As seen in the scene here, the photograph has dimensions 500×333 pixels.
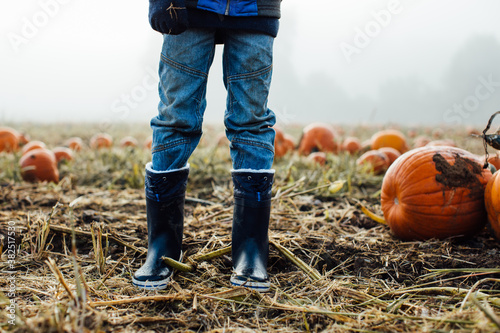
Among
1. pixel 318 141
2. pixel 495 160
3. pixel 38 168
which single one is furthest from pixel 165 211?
pixel 318 141

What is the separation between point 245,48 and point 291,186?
5.28 ft

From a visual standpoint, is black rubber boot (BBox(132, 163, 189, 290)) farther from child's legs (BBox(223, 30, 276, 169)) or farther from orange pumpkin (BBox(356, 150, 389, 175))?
orange pumpkin (BBox(356, 150, 389, 175))

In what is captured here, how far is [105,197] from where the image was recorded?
3.32 metres

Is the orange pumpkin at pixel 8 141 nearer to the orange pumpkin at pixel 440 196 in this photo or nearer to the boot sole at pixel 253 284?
the boot sole at pixel 253 284

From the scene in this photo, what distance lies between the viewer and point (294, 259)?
1.95 meters

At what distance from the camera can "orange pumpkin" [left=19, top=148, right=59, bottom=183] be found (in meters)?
4.05

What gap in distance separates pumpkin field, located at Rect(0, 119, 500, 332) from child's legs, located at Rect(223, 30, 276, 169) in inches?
19.8

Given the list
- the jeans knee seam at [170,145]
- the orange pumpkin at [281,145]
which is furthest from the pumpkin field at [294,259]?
the orange pumpkin at [281,145]

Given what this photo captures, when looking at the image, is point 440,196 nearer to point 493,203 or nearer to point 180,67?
point 493,203

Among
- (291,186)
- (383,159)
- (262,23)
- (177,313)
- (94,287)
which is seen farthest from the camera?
(383,159)

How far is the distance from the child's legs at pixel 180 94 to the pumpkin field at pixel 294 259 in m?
0.51

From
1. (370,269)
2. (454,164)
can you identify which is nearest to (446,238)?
(454,164)

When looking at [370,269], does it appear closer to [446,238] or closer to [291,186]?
[446,238]

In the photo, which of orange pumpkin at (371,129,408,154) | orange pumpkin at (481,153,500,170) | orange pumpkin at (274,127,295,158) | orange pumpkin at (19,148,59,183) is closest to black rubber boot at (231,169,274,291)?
orange pumpkin at (481,153,500,170)
